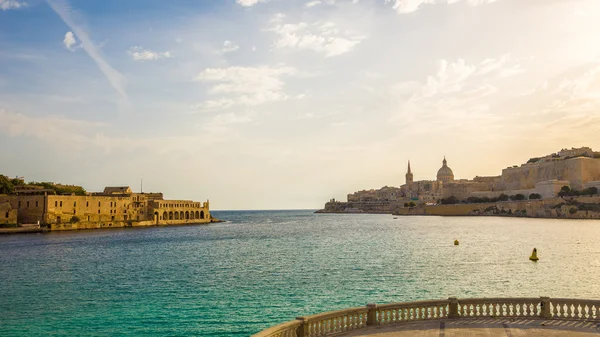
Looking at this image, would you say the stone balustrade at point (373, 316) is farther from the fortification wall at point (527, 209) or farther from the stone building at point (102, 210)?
the fortification wall at point (527, 209)

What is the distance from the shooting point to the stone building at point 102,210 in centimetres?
9219

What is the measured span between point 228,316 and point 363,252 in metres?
29.9

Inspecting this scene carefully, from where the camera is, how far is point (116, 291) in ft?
96.7

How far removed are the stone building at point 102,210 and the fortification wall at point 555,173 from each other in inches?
4432

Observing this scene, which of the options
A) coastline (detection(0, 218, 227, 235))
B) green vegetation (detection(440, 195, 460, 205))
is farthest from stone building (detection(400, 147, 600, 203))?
coastline (detection(0, 218, 227, 235))

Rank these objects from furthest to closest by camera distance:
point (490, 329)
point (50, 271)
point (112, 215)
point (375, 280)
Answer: point (112, 215), point (50, 271), point (375, 280), point (490, 329)

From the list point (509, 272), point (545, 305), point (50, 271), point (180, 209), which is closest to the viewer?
point (545, 305)

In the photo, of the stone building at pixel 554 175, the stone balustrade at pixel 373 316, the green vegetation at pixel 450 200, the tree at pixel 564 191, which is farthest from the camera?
the green vegetation at pixel 450 200

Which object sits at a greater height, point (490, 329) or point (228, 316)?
point (490, 329)

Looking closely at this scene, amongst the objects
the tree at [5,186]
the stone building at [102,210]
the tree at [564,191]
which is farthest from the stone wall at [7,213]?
the tree at [564,191]

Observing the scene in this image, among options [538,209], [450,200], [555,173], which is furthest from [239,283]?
[450,200]

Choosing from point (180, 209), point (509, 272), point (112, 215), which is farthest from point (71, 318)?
point (180, 209)

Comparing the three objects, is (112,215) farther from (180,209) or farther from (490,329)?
(490,329)

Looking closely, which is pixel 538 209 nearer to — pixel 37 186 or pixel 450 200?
pixel 450 200
